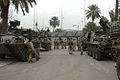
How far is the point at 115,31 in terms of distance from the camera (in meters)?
11.8

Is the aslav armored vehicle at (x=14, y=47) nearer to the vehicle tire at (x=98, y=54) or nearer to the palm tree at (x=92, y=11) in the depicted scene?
the vehicle tire at (x=98, y=54)

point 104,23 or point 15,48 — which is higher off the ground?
point 104,23

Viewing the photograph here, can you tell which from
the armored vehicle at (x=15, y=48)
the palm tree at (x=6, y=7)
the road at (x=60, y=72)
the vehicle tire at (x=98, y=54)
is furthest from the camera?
the palm tree at (x=6, y=7)

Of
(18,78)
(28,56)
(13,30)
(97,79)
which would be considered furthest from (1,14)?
(97,79)

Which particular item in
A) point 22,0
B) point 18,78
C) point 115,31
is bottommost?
point 18,78

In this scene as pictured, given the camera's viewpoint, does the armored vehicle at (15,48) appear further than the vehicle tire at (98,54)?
No

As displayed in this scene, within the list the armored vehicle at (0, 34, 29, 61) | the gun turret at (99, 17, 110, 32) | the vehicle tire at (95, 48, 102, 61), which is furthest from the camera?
the gun turret at (99, 17, 110, 32)

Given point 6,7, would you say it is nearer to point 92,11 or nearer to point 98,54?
point 98,54

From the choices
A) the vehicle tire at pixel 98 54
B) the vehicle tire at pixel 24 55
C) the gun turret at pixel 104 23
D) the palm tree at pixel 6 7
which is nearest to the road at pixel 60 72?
the vehicle tire at pixel 24 55

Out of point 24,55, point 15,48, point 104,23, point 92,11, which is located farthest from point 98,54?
point 92,11

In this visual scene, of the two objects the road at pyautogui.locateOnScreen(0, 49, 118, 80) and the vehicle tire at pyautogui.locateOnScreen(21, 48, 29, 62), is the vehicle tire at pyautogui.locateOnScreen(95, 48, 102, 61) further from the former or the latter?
the vehicle tire at pyautogui.locateOnScreen(21, 48, 29, 62)

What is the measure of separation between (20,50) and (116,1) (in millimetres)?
14082

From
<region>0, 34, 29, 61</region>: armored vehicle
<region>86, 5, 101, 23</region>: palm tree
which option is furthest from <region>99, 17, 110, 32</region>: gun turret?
<region>86, 5, 101, 23</region>: palm tree

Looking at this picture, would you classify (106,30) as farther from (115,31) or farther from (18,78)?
(18,78)
